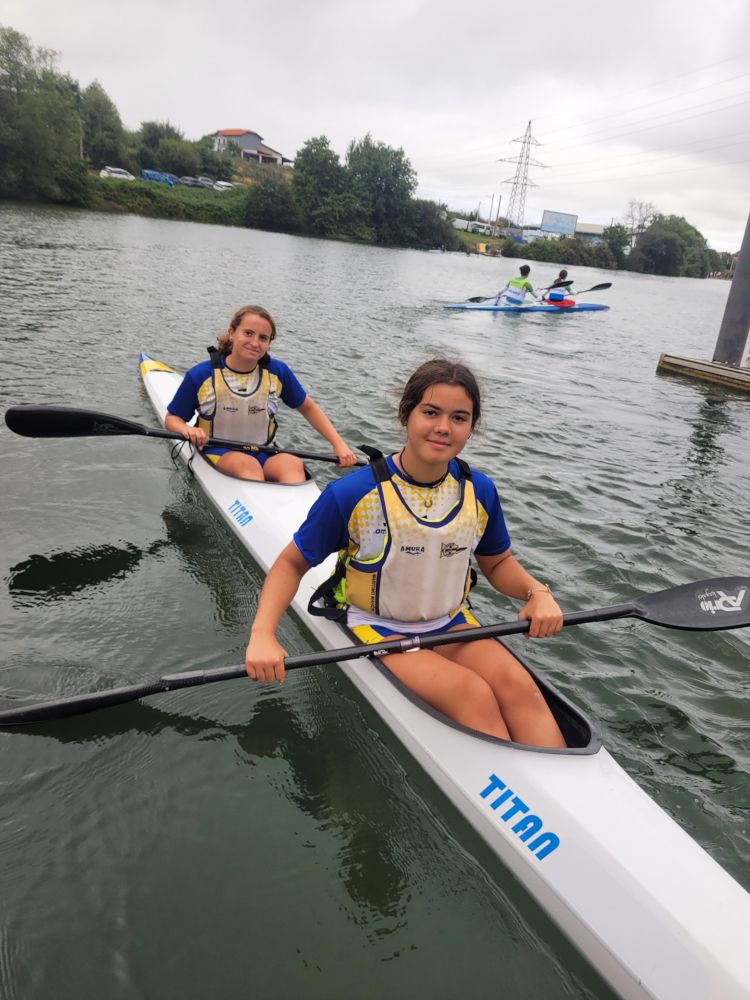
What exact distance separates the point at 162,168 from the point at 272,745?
75078 mm

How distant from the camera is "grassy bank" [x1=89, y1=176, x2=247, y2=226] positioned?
43.4m

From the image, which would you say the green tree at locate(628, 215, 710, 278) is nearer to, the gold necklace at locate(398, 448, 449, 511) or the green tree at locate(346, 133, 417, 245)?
the green tree at locate(346, 133, 417, 245)

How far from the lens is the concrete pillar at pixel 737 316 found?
1198 cm

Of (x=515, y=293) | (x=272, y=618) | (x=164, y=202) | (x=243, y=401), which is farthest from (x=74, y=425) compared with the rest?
(x=164, y=202)

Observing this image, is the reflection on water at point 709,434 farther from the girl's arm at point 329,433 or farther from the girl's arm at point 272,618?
the girl's arm at point 272,618

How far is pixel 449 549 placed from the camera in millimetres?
2676

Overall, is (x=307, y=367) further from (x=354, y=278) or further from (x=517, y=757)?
(x=354, y=278)

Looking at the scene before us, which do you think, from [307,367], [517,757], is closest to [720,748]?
[517,757]

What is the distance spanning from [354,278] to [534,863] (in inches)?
1024

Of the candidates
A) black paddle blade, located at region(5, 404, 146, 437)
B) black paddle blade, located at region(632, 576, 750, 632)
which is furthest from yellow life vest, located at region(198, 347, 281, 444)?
black paddle blade, located at region(632, 576, 750, 632)

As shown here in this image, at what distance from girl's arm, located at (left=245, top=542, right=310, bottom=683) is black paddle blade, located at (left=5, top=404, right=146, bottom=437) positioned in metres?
2.77

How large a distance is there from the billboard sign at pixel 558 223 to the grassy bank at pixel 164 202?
65189 mm

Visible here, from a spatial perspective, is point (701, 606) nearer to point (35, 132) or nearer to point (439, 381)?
point (439, 381)

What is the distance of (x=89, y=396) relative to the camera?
7750 millimetres
